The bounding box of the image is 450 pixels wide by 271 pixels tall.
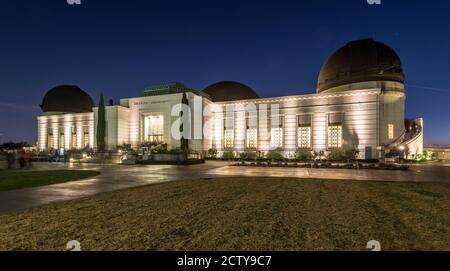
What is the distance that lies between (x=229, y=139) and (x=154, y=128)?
45.9ft

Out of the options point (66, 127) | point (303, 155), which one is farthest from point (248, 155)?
point (66, 127)

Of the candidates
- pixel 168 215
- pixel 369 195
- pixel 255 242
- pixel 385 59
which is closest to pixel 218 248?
pixel 255 242

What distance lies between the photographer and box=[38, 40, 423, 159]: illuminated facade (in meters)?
28.1

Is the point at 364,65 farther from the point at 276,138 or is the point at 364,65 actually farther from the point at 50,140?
the point at 50,140

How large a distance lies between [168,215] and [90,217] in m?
2.00

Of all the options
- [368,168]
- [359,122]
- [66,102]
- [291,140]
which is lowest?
[368,168]

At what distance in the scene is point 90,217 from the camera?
5.56m

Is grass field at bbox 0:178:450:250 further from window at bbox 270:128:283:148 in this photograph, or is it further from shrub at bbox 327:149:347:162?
window at bbox 270:128:283:148

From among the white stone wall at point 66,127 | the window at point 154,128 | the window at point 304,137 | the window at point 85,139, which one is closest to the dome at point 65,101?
the white stone wall at point 66,127

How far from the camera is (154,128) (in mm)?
38344

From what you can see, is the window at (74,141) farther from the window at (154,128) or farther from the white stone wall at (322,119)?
the white stone wall at (322,119)

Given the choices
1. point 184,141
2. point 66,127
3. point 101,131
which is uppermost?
point 66,127
